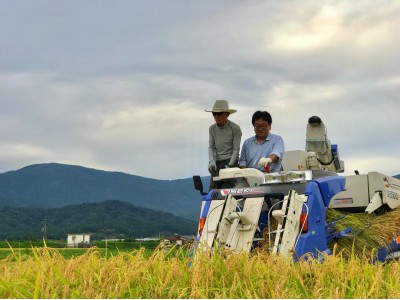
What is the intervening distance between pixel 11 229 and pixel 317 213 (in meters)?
193

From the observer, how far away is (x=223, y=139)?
440 inches

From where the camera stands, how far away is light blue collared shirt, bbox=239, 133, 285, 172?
10438 millimetres

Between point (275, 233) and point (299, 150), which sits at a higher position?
point (299, 150)

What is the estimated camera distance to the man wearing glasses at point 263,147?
34.1 ft

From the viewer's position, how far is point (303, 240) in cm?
880

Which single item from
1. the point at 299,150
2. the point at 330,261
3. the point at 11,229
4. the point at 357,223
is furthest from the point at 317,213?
the point at 11,229

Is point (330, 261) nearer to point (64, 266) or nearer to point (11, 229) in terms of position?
point (64, 266)

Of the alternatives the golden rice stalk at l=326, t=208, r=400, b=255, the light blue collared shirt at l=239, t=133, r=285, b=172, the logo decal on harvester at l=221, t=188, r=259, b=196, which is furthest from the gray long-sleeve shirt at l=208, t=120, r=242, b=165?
the golden rice stalk at l=326, t=208, r=400, b=255

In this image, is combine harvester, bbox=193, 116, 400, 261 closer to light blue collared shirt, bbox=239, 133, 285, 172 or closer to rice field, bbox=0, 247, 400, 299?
light blue collared shirt, bbox=239, 133, 285, 172

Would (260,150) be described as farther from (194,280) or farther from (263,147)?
(194,280)

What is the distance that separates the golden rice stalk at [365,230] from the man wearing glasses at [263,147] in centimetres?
114

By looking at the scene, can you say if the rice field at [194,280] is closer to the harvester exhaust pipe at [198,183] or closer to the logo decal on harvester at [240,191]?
the logo decal on harvester at [240,191]

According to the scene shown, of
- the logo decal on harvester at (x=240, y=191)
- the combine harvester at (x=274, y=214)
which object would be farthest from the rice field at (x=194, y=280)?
the logo decal on harvester at (x=240, y=191)

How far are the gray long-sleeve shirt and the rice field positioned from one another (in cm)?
428
